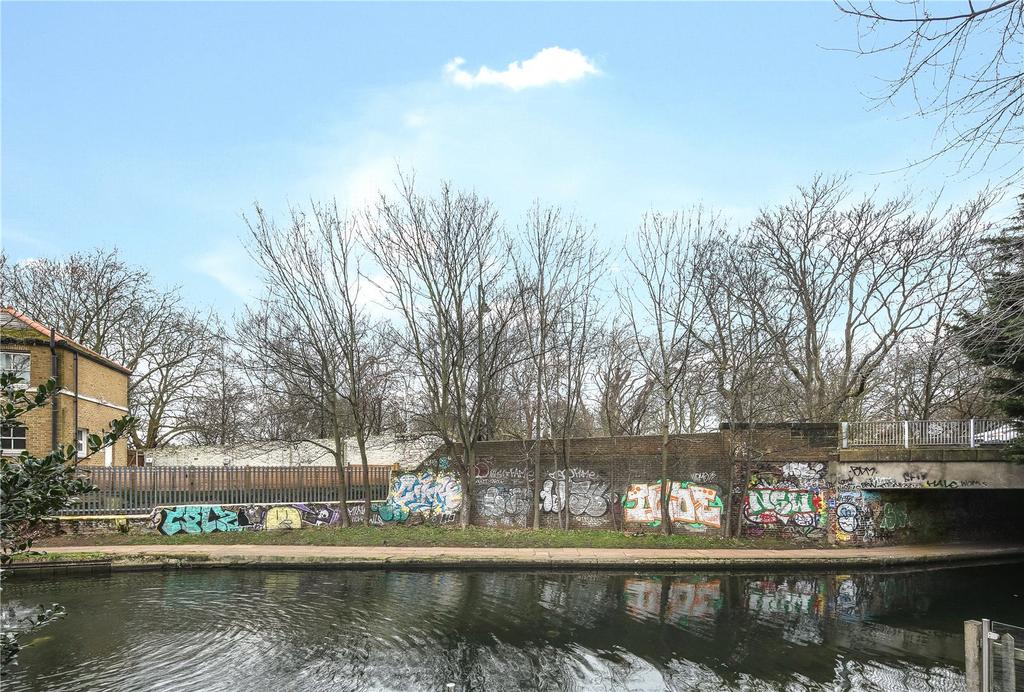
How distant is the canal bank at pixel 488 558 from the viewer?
54.8ft

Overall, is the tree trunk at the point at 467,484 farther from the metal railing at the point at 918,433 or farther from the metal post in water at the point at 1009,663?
the metal post in water at the point at 1009,663

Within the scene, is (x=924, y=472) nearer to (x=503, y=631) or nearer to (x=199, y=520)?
(x=503, y=631)

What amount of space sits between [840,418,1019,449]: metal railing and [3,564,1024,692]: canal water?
16.6 ft

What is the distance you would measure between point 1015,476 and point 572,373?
1299 cm

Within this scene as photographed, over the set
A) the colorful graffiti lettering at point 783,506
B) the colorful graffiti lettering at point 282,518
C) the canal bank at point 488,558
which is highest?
the colorful graffiti lettering at point 783,506

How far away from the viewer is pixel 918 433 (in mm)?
20391

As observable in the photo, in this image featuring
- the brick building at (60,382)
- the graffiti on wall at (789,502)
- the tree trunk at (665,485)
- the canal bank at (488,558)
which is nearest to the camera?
the canal bank at (488,558)

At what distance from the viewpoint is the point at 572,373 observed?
2206 cm

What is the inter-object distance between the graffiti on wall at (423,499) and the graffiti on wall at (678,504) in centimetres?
553

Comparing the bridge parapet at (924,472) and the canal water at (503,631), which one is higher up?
the bridge parapet at (924,472)

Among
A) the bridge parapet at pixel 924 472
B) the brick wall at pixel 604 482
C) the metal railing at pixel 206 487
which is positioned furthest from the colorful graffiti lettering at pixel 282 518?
the bridge parapet at pixel 924 472

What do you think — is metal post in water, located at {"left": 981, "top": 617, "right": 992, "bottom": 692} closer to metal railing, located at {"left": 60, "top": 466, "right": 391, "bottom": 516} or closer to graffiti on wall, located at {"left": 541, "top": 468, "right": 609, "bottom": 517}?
graffiti on wall, located at {"left": 541, "top": 468, "right": 609, "bottom": 517}

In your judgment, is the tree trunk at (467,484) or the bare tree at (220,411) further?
the bare tree at (220,411)

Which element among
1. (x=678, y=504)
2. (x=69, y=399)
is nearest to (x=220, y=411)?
(x=69, y=399)
